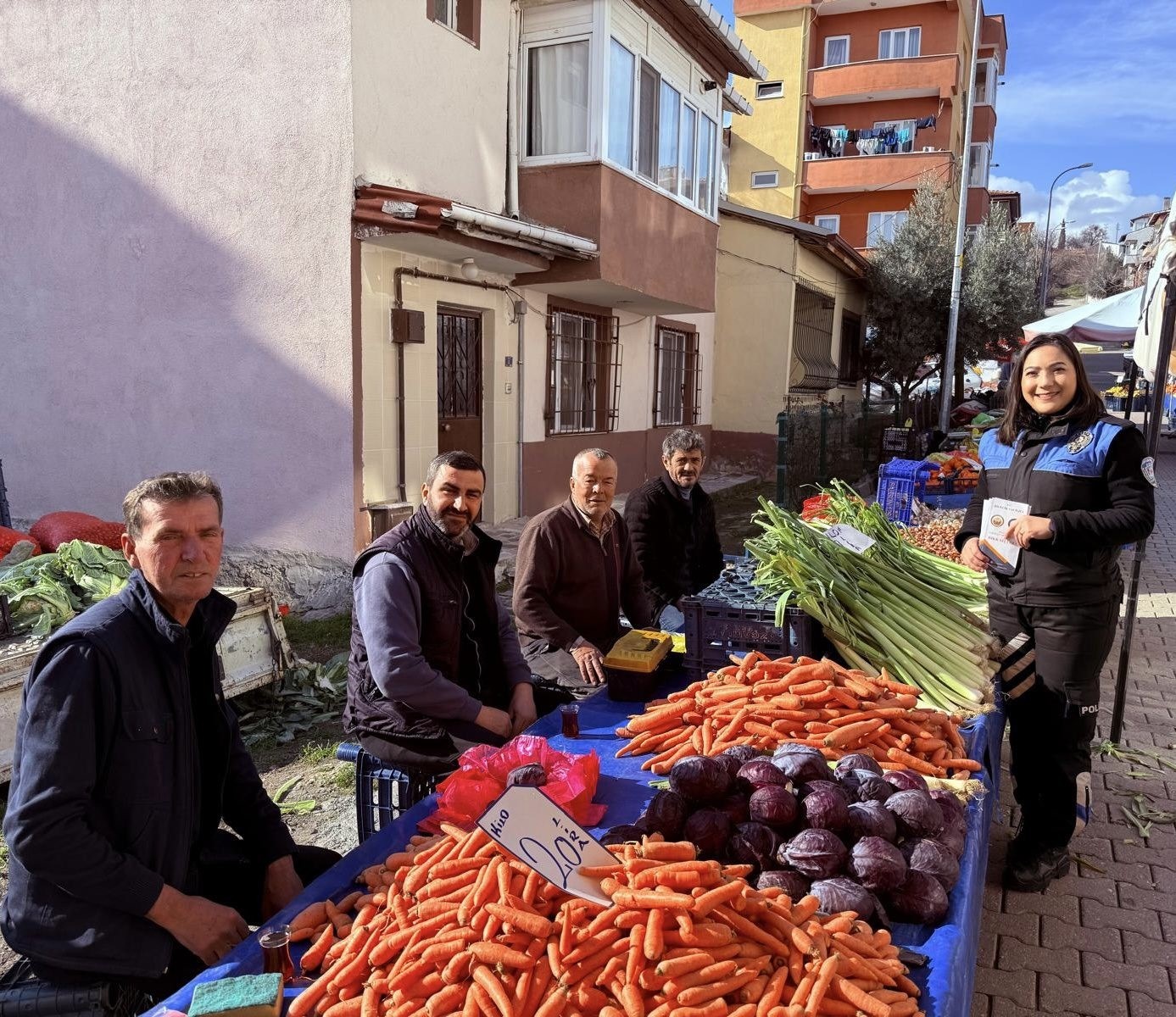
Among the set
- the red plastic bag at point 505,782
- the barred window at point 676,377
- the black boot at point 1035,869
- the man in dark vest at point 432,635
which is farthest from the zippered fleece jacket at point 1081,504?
the barred window at point 676,377

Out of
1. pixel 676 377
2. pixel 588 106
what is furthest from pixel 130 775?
pixel 676 377

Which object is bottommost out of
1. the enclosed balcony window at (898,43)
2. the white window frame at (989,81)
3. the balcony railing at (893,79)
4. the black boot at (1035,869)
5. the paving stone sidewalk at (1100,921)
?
the paving stone sidewalk at (1100,921)

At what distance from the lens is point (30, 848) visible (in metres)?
1.96

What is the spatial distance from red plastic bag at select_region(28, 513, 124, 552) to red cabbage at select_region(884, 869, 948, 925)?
583cm

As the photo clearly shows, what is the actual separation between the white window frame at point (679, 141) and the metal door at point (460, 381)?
2.13 meters

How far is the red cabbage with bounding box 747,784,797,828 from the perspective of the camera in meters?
2.11

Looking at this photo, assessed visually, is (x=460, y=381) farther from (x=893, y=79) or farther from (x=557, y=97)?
(x=893, y=79)

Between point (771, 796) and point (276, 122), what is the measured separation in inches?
311

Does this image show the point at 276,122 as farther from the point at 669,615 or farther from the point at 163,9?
the point at 669,615

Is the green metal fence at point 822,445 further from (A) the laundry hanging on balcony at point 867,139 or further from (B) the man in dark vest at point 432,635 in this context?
(A) the laundry hanging on balcony at point 867,139

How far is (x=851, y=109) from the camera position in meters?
30.8

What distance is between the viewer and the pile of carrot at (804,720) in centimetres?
265

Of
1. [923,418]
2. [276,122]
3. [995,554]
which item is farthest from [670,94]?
[923,418]

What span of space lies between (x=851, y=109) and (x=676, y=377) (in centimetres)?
2101
